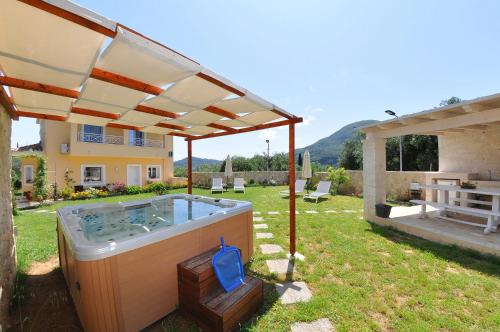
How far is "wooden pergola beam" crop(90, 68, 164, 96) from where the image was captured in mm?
2811

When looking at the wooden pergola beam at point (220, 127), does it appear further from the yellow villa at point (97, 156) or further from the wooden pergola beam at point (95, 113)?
the yellow villa at point (97, 156)

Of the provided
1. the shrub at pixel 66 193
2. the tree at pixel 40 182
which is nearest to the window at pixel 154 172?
the shrub at pixel 66 193

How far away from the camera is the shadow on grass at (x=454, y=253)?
4.36 metres

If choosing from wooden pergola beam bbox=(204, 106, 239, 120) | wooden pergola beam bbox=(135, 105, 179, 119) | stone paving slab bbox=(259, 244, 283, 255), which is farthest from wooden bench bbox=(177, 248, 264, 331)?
wooden pergola beam bbox=(135, 105, 179, 119)

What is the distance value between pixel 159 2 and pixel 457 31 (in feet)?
36.1

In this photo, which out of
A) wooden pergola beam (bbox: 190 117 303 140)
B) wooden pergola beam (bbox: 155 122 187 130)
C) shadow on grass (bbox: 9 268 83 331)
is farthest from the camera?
wooden pergola beam (bbox: 155 122 187 130)

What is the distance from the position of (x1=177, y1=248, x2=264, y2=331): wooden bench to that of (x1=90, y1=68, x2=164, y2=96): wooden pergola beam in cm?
273

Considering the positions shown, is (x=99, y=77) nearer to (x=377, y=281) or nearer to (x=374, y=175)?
(x=377, y=281)

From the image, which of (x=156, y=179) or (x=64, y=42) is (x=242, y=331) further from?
(x=156, y=179)

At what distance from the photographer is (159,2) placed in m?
5.27

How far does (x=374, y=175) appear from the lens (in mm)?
7730

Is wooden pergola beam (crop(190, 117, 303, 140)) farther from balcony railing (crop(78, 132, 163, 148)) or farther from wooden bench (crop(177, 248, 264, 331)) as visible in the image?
balcony railing (crop(78, 132, 163, 148))

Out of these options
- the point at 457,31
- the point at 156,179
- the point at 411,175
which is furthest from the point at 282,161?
the point at 457,31

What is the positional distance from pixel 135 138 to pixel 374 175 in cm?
1939
